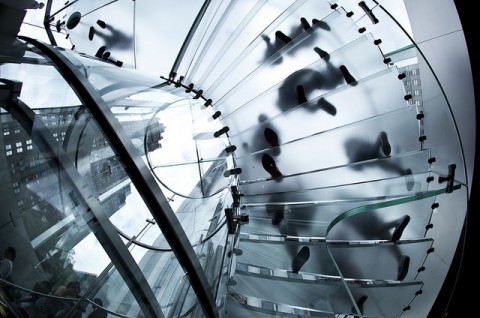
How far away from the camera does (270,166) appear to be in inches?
110

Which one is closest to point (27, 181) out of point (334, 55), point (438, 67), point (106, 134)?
point (106, 134)

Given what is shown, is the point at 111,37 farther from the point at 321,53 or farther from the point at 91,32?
the point at 321,53

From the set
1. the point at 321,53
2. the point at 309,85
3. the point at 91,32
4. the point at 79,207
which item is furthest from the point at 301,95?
the point at 91,32

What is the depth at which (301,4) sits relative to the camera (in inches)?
97.7

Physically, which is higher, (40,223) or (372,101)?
(372,101)

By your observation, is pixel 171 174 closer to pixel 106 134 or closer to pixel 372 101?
pixel 106 134

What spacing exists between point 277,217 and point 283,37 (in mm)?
1516

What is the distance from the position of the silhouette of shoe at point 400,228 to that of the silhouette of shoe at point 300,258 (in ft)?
2.41

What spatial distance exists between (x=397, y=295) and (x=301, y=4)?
2.37 metres

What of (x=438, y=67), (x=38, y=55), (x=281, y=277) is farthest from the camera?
(x=438, y=67)

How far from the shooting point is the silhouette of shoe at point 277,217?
2.56 m

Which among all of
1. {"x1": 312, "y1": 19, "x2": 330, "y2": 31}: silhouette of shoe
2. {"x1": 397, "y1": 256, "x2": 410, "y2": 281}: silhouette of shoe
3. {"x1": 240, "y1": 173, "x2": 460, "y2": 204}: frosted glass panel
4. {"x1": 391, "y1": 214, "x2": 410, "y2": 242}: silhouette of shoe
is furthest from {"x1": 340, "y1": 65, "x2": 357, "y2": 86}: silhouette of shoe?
{"x1": 397, "y1": 256, "x2": 410, "y2": 281}: silhouette of shoe

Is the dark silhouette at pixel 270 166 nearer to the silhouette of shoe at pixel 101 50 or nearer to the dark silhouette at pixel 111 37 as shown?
the dark silhouette at pixel 111 37

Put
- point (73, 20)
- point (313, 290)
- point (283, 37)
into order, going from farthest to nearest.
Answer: point (73, 20) → point (283, 37) → point (313, 290)
